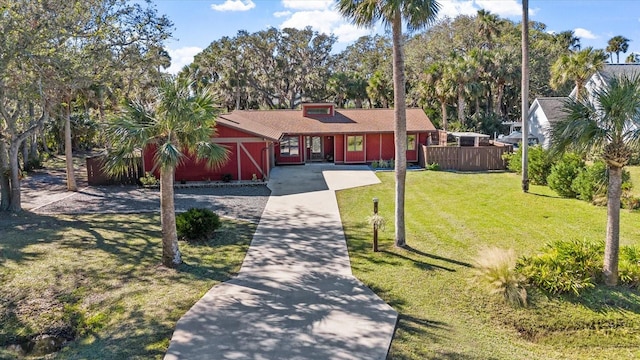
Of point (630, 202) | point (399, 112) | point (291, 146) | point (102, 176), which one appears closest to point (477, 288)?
point (399, 112)

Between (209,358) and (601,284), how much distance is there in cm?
759

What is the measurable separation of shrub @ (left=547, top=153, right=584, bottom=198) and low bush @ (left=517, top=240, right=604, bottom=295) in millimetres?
7417

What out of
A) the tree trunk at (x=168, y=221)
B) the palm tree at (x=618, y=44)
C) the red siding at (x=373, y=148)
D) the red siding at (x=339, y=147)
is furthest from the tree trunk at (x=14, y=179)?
the palm tree at (x=618, y=44)

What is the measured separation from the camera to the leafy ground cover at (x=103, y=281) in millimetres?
7215

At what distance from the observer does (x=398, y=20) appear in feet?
33.7

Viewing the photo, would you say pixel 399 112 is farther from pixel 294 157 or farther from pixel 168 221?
pixel 294 157

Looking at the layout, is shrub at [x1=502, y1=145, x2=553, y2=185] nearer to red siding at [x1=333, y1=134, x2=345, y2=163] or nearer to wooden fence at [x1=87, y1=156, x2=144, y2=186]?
red siding at [x1=333, y1=134, x2=345, y2=163]

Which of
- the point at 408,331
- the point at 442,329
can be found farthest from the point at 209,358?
the point at 442,329

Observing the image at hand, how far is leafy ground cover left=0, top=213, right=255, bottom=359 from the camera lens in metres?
7.21

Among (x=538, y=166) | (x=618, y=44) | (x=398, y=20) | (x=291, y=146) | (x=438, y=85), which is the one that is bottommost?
(x=538, y=166)

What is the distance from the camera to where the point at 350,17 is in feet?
35.6

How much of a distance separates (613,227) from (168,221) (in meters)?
9.15

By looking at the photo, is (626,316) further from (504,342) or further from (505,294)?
(504,342)

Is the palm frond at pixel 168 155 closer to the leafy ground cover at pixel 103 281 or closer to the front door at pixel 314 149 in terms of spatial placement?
the leafy ground cover at pixel 103 281
